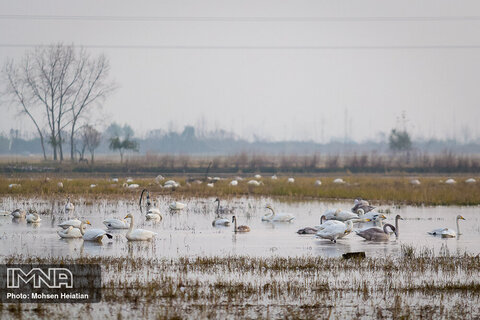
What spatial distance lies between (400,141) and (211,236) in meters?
74.4

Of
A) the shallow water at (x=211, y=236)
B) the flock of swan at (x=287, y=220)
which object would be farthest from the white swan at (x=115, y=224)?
the shallow water at (x=211, y=236)

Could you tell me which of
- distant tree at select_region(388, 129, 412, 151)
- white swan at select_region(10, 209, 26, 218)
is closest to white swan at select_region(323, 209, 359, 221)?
white swan at select_region(10, 209, 26, 218)

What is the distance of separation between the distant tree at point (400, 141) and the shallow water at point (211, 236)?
212 feet

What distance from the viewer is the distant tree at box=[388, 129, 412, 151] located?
286 ft

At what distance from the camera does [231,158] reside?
5575 centimetres

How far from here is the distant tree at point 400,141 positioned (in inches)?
3430

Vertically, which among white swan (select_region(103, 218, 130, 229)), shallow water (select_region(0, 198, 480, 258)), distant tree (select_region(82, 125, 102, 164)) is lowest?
shallow water (select_region(0, 198, 480, 258))

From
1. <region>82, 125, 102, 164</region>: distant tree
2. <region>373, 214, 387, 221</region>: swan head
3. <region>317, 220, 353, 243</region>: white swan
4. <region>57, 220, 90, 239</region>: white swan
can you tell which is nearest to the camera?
<region>57, 220, 90, 239</region>: white swan

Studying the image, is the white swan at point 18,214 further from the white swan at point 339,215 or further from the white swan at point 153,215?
the white swan at point 339,215

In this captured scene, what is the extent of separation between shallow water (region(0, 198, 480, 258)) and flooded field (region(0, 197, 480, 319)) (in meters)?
0.03

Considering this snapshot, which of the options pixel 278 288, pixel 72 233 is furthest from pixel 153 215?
pixel 278 288

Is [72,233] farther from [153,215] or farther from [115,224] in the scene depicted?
[153,215]

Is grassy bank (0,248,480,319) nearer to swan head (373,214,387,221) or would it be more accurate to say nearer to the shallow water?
the shallow water

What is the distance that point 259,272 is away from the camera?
11031 millimetres
